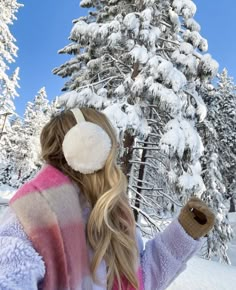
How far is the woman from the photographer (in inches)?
61.9

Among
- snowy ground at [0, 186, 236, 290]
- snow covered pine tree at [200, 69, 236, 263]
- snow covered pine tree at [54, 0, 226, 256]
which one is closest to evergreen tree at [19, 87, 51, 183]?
snow covered pine tree at [200, 69, 236, 263]

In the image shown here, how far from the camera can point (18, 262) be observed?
149 centimetres

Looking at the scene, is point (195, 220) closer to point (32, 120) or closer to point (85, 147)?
point (85, 147)

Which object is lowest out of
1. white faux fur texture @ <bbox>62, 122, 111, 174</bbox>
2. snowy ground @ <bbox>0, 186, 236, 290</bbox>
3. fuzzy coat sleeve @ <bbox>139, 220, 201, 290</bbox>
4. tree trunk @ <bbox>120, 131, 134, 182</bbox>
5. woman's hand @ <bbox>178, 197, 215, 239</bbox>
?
snowy ground @ <bbox>0, 186, 236, 290</bbox>

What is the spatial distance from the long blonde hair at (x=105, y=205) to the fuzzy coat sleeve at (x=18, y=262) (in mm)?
313

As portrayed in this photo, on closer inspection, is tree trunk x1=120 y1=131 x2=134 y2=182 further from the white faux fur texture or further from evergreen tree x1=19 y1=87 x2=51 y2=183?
evergreen tree x1=19 y1=87 x2=51 y2=183

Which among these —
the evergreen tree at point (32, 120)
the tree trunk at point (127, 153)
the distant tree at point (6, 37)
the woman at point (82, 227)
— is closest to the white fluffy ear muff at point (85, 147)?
the woman at point (82, 227)

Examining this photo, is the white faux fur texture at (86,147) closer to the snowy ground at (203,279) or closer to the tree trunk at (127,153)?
the snowy ground at (203,279)

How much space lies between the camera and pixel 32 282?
149 cm

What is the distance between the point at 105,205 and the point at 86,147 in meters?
0.32

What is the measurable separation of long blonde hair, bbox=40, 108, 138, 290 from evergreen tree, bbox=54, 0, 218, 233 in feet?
22.4

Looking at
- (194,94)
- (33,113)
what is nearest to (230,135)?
(194,94)

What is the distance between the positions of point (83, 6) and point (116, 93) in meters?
4.33

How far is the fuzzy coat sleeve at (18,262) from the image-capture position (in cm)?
146
